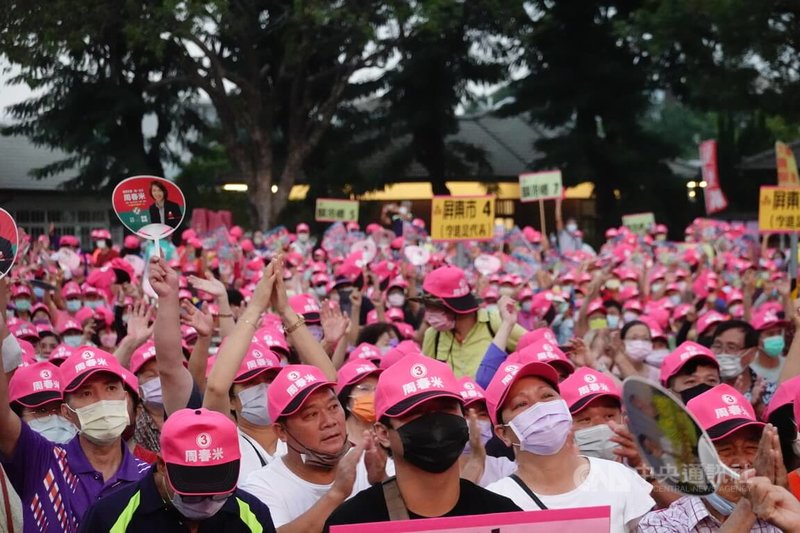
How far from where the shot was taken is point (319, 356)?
5.71m

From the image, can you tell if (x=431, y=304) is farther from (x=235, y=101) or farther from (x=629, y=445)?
(x=235, y=101)

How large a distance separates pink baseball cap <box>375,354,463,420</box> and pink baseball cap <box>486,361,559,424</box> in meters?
0.70

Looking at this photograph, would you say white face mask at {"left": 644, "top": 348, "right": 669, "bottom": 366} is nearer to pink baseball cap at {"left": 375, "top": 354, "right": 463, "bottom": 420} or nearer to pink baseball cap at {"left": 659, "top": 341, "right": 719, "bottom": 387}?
pink baseball cap at {"left": 659, "top": 341, "right": 719, "bottom": 387}

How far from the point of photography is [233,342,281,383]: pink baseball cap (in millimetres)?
5816

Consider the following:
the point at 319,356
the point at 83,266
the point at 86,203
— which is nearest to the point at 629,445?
the point at 319,356

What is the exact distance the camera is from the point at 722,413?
450 centimetres

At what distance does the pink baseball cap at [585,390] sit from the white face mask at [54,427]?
230cm

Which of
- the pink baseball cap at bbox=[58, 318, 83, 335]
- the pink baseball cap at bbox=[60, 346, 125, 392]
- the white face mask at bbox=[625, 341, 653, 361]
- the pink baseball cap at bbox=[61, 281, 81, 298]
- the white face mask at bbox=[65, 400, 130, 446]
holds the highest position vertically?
the pink baseball cap at bbox=[60, 346, 125, 392]

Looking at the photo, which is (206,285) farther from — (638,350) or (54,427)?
(638,350)

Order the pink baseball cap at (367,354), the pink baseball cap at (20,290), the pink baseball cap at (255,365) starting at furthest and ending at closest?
the pink baseball cap at (20,290) → the pink baseball cap at (367,354) → the pink baseball cap at (255,365)

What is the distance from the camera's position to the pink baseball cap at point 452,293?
7883 millimetres

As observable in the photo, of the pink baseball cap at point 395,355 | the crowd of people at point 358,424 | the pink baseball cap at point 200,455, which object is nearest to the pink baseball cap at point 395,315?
the crowd of people at point 358,424

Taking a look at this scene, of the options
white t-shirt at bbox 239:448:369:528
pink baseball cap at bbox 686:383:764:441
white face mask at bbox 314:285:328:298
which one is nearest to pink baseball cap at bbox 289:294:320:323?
white t-shirt at bbox 239:448:369:528

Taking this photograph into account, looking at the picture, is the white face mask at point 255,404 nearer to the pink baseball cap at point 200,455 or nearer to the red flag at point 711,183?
the pink baseball cap at point 200,455
